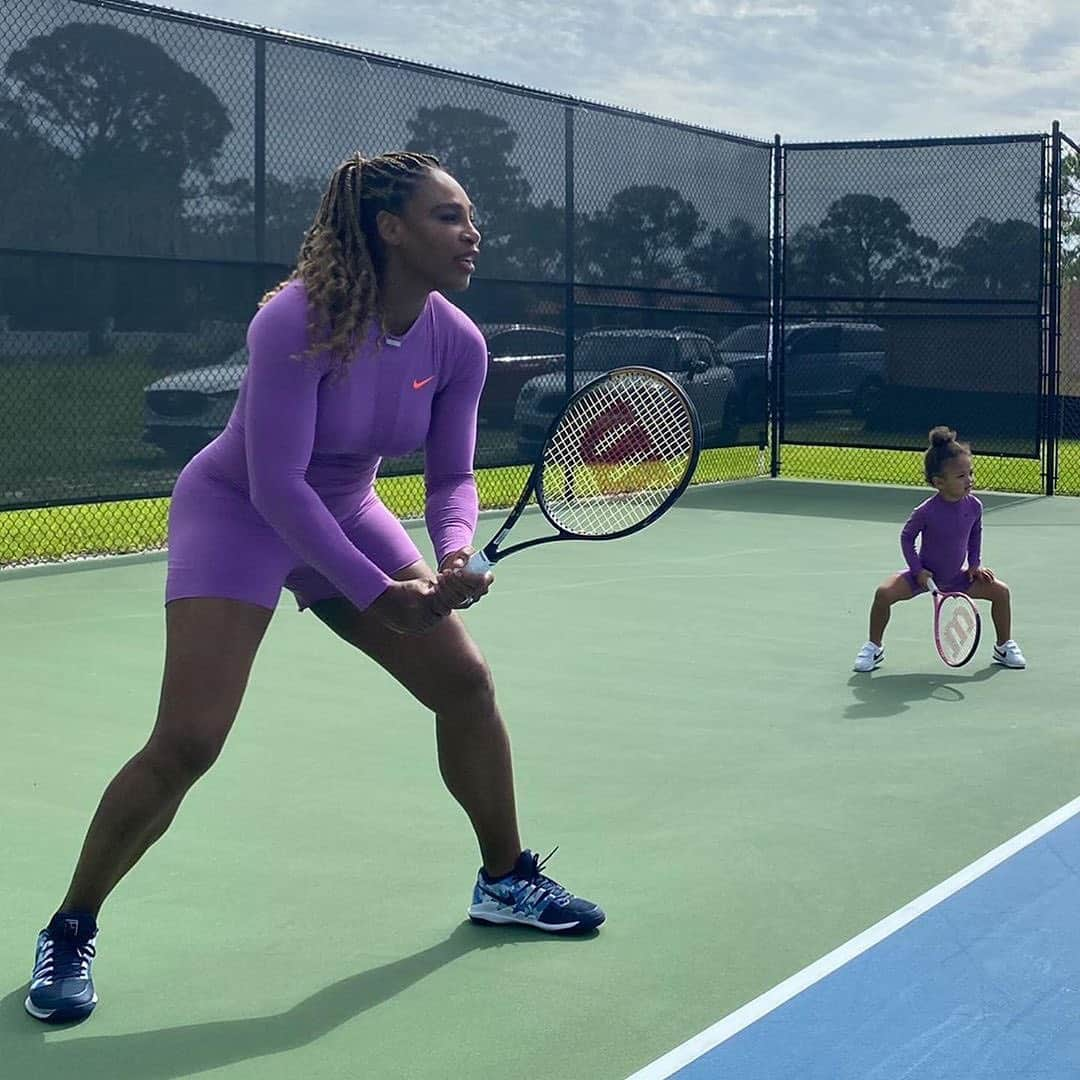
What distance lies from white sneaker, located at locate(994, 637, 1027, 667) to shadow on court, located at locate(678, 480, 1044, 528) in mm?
4927

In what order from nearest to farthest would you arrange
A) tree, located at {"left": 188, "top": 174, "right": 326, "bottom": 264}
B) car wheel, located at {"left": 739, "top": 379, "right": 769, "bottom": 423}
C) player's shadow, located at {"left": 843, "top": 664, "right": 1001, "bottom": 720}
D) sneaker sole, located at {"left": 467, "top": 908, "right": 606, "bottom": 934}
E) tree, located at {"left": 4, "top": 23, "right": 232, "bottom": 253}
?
sneaker sole, located at {"left": 467, "top": 908, "right": 606, "bottom": 934} → player's shadow, located at {"left": 843, "top": 664, "right": 1001, "bottom": 720} → tree, located at {"left": 4, "top": 23, "right": 232, "bottom": 253} → tree, located at {"left": 188, "top": 174, "right": 326, "bottom": 264} → car wheel, located at {"left": 739, "top": 379, "right": 769, "bottom": 423}

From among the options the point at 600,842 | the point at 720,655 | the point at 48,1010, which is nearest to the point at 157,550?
the point at 720,655

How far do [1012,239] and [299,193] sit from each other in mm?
6091

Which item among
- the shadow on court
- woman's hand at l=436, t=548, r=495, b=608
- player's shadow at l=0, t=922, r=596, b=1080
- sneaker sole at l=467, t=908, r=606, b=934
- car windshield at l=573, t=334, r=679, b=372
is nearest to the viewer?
player's shadow at l=0, t=922, r=596, b=1080

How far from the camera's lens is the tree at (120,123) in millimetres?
9070

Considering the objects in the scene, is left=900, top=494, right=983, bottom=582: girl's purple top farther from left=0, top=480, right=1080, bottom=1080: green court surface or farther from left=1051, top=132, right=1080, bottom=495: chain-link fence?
left=1051, top=132, right=1080, bottom=495: chain-link fence

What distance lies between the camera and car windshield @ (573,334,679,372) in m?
12.9

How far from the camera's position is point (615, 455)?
4.30 meters

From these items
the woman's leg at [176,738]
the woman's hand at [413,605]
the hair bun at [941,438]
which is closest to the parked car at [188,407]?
the hair bun at [941,438]

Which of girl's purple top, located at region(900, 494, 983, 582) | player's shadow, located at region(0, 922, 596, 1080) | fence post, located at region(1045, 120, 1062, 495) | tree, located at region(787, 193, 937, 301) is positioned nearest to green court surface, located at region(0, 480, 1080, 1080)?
player's shadow, located at region(0, 922, 596, 1080)

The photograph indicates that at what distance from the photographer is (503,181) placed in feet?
39.3

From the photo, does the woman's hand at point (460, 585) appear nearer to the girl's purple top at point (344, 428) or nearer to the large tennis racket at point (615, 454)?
the girl's purple top at point (344, 428)

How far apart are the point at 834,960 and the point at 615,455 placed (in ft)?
4.32

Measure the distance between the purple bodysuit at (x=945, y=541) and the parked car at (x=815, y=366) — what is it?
753 cm
